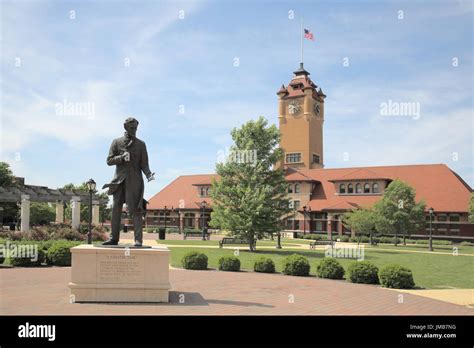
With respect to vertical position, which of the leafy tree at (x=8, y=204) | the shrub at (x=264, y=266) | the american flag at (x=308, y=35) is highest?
the american flag at (x=308, y=35)

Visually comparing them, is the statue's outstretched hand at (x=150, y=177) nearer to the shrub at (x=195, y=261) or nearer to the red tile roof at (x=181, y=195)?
the shrub at (x=195, y=261)

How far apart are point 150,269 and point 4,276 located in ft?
25.0

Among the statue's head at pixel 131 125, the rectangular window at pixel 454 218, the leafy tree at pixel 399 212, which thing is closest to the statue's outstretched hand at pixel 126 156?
the statue's head at pixel 131 125

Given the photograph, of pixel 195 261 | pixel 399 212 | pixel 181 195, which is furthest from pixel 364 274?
pixel 181 195

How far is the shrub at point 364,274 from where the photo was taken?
54.5ft

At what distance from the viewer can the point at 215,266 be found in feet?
72.2

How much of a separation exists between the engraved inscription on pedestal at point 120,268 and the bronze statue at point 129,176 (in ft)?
2.67

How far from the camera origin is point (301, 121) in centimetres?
7562

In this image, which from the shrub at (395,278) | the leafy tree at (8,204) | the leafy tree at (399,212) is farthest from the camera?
the leafy tree at (8,204)

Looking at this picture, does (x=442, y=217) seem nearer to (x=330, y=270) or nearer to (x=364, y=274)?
(x=330, y=270)

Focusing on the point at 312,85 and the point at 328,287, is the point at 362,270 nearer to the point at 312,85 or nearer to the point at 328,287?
the point at 328,287

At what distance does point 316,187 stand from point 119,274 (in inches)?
2193

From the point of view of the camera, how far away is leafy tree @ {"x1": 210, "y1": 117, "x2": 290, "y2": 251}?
33.3m
